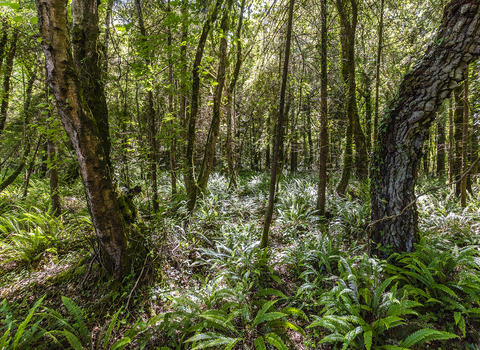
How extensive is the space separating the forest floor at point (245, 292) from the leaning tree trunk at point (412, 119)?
0.34 m

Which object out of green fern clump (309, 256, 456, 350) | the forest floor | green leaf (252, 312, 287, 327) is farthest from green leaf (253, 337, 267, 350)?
green fern clump (309, 256, 456, 350)

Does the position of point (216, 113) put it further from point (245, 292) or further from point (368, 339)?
point (368, 339)

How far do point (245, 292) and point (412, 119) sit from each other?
3063 millimetres

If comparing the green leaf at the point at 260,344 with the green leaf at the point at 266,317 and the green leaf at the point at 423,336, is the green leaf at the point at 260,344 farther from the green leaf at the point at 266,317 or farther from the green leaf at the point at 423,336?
the green leaf at the point at 423,336

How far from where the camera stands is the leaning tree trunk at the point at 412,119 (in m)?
2.23

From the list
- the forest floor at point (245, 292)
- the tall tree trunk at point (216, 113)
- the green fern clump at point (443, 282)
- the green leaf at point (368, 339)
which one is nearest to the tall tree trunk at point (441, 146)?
the forest floor at point (245, 292)

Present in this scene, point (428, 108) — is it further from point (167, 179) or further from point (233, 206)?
point (167, 179)

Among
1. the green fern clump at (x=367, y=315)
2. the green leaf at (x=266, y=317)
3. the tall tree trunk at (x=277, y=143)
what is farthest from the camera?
the tall tree trunk at (x=277, y=143)

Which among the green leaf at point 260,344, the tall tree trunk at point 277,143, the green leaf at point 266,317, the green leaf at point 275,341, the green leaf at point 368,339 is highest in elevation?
the tall tree trunk at point 277,143

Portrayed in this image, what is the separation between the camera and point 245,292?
2.49m

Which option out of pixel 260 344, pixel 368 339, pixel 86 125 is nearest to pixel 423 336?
pixel 368 339

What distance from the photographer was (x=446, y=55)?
2.30 meters

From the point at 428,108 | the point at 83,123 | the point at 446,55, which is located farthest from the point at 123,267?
the point at 446,55

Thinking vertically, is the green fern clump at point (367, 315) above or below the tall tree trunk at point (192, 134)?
below
